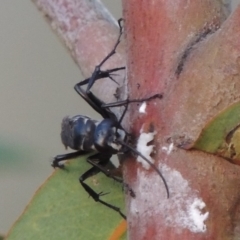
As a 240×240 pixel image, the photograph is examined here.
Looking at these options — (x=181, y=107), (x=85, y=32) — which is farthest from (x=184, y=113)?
(x=85, y=32)

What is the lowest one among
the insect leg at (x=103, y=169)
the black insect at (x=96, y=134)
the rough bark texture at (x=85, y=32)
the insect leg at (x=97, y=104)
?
the insect leg at (x=103, y=169)

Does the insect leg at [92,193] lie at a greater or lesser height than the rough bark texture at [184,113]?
lesser

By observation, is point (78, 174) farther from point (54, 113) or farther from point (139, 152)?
point (54, 113)

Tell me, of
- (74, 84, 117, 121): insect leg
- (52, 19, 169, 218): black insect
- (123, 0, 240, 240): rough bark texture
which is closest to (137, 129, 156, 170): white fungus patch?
(123, 0, 240, 240): rough bark texture

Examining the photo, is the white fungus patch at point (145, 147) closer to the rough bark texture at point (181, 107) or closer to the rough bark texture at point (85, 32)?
the rough bark texture at point (181, 107)

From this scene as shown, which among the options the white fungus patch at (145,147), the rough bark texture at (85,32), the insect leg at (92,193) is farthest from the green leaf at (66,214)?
the white fungus patch at (145,147)

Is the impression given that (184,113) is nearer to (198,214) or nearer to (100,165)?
(198,214)

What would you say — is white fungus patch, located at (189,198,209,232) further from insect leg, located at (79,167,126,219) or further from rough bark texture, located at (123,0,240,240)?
insect leg, located at (79,167,126,219)

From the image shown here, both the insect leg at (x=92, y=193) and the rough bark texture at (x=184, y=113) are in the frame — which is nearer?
the rough bark texture at (x=184, y=113)
